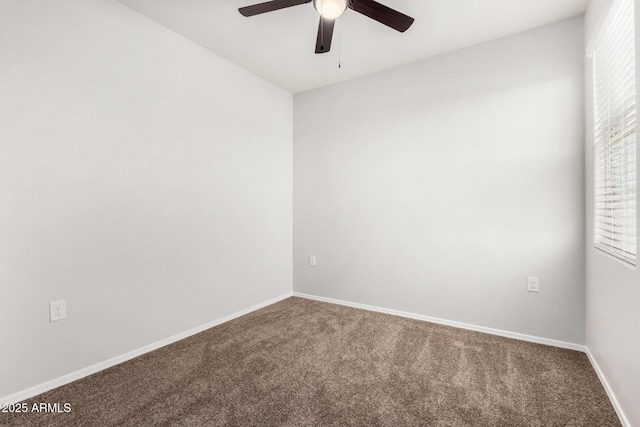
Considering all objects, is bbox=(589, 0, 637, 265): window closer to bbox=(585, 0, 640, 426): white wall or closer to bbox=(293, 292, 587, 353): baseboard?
bbox=(585, 0, 640, 426): white wall

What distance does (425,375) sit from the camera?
189 centimetres

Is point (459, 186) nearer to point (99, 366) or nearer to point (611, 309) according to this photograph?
point (611, 309)

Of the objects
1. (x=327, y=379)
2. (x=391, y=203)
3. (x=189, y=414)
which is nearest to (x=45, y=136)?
(x=189, y=414)

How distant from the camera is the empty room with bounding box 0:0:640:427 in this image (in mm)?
1625

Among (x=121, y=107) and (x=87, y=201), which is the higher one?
(x=121, y=107)

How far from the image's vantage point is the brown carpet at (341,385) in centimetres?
151

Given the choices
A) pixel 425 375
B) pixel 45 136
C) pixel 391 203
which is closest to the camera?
pixel 45 136

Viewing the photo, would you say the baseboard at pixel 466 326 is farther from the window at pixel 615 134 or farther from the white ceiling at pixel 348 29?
the white ceiling at pixel 348 29

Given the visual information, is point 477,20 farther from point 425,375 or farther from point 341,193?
point 425,375

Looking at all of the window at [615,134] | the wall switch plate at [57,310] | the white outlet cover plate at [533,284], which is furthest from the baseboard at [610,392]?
the wall switch plate at [57,310]

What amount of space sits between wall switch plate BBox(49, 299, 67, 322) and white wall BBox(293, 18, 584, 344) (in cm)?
227

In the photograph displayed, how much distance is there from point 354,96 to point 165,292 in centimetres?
263

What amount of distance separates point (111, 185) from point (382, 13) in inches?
79.7

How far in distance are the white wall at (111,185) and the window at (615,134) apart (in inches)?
108
